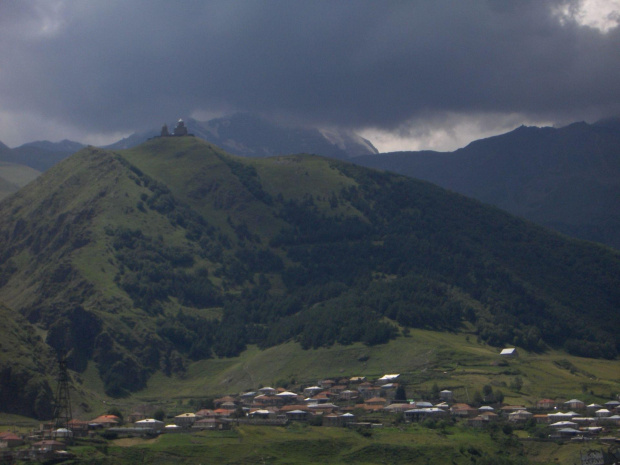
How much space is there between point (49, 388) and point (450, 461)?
85.9 m

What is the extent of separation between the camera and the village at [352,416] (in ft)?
460

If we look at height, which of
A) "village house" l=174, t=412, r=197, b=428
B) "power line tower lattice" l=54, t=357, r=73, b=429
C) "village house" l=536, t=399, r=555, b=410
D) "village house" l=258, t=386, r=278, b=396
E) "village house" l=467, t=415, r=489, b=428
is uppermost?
"power line tower lattice" l=54, t=357, r=73, b=429

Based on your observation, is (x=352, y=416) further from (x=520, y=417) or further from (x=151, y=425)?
(x=151, y=425)

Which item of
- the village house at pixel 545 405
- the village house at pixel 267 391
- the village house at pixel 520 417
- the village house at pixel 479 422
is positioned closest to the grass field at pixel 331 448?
the village house at pixel 479 422

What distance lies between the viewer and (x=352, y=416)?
543 feet

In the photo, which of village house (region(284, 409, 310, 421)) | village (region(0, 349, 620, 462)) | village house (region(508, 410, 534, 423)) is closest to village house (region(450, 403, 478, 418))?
village (region(0, 349, 620, 462))

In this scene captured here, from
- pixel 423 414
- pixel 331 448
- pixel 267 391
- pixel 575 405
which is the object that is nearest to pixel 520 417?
pixel 423 414

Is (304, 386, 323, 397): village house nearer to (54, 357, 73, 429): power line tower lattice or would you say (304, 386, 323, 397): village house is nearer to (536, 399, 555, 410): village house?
(536, 399, 555, 410): village house

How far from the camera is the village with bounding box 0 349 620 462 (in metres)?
140

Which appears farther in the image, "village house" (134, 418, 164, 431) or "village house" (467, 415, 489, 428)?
"village house" (467, 415, 489, 428)

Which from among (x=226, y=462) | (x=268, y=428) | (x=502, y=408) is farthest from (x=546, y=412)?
(x=226, y=462)

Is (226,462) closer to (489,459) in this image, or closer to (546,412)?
(489,459)

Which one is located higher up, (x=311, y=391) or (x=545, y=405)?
(x=311, y=391)

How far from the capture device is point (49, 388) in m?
185
